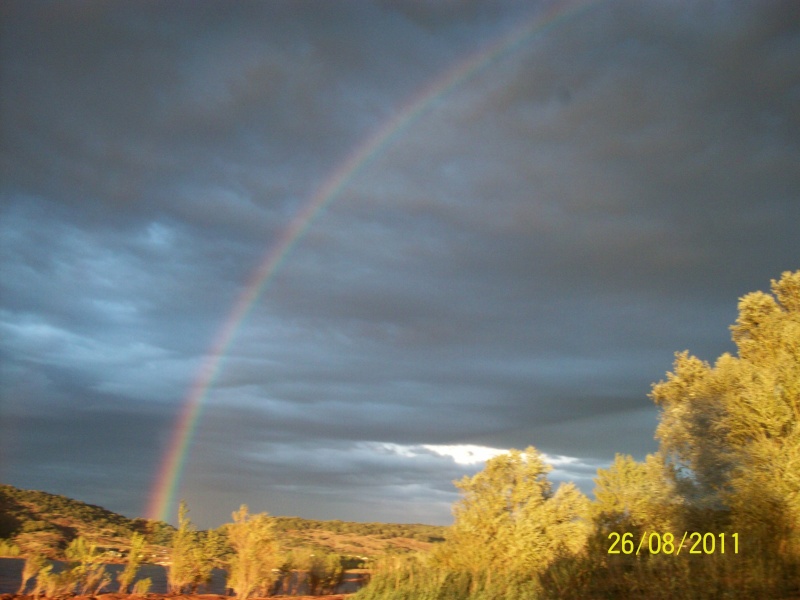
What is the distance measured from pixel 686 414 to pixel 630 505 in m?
4.61

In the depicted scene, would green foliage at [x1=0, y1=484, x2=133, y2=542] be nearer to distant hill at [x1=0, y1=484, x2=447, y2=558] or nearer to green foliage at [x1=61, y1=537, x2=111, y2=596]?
distant hill at [x1=0, y1=484, x2=447, y2=558]

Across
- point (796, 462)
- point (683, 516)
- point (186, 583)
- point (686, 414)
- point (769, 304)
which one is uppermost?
Answer: point (769, 304)

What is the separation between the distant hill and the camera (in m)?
35.2

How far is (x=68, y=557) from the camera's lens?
2244 centimetres

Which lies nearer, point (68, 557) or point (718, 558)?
point (718, 558)

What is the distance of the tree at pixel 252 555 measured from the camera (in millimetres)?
Result: 25562

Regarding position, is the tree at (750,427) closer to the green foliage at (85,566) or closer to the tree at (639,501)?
the tree at (639,501)

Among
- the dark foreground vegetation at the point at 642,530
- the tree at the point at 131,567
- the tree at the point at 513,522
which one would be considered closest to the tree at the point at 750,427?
the dark foreground vegetation at the point at 642,530

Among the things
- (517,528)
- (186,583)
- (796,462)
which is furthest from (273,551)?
(796,462)

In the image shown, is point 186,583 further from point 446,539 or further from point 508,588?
point 508,588

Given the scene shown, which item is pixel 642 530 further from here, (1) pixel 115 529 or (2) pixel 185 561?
(1) pixel 115 529

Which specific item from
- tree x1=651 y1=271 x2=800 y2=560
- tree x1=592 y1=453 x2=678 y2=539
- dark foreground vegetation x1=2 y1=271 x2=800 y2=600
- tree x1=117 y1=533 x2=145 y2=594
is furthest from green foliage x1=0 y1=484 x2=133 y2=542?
tree x1=651 y1=271 x2=800 y2=560
